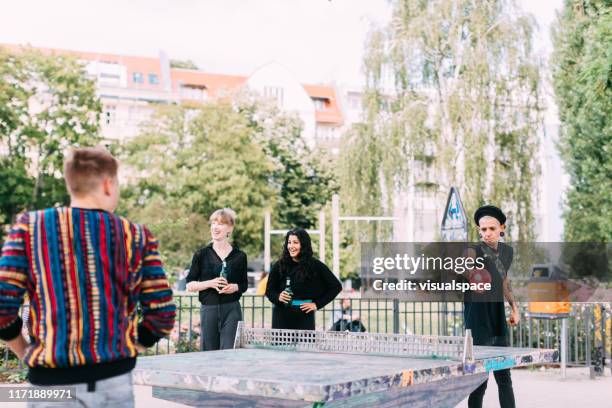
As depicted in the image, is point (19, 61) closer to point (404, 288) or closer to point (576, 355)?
point (404, 288)

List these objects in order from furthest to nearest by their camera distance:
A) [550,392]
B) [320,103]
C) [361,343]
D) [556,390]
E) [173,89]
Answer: [320,103] < [173,89] < [556,390] < [550,392] < [361,343]

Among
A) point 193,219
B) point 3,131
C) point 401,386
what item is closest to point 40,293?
point 401,386

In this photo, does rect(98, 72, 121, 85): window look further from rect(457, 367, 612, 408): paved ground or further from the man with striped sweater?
the man with striped sweater

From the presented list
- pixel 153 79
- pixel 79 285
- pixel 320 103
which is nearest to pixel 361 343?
pixel 79 285

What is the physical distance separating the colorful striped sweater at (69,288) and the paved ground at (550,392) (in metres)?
6.64

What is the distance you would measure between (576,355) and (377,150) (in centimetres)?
1460

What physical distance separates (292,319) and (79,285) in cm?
509

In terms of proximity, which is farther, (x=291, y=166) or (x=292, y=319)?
(x=291, y=166)

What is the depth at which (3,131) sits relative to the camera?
42438mm

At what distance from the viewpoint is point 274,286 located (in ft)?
27.5

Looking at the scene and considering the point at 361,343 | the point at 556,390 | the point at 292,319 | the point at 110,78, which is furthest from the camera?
the point at 110,78

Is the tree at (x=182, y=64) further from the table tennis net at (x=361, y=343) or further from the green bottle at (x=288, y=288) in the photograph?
the table tennis net at (x=361, y=343)

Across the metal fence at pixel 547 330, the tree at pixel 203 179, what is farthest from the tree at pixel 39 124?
the metal fence at pixel 547 330

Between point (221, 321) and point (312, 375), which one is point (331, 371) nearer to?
point (312, 375)
